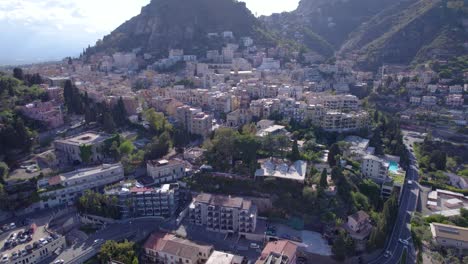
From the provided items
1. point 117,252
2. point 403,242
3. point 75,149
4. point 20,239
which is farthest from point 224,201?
point 75,149

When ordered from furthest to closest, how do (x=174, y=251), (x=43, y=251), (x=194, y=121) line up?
1. (x=194, y=121)
2. (x=174, y=251)
3. (x=43, y=251)

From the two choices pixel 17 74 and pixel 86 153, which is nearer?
pixel 86 153

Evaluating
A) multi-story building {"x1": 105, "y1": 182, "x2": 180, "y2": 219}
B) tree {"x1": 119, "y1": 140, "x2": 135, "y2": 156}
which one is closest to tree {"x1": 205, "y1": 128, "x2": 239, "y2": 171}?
multi-story building {"x1": 105, "y1": 182, "x2": 180, "y2": 219}

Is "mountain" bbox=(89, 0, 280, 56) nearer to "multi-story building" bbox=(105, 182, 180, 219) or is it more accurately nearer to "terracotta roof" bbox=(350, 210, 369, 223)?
"multi-story building" bbox=(105, 182, 180, 219)

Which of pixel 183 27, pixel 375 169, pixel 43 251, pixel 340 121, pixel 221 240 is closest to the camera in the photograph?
pixel 43 251

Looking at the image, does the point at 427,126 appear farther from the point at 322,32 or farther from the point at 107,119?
the point at 322,32

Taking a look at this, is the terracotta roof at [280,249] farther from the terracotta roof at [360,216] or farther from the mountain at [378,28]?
the mountain at [378,28]

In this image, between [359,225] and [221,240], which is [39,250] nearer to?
[221,240]

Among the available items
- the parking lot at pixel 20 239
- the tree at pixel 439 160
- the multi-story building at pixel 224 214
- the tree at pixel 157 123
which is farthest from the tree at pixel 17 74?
the tree at pixel 439 160
